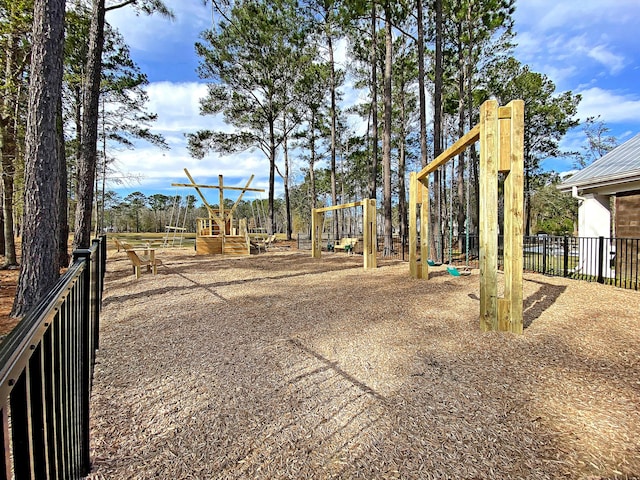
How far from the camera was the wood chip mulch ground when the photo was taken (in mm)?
1754

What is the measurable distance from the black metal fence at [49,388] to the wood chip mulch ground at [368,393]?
48 cm

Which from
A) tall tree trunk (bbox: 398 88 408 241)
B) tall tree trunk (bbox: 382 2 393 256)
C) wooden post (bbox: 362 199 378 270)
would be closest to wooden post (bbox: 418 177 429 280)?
wooden post (bbox: 362 199 378 270)

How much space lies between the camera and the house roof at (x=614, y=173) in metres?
7.38

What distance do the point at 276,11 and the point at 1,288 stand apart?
51.4 ft

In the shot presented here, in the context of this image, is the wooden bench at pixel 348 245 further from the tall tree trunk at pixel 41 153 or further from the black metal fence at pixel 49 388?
the black metal fence at pixel 49 388

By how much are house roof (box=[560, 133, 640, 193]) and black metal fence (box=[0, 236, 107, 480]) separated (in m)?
9.93

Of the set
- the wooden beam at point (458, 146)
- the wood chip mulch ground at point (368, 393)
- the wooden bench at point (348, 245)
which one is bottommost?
the wood chip mulch ground at point (368, 393)

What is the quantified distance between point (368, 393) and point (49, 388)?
197 cm

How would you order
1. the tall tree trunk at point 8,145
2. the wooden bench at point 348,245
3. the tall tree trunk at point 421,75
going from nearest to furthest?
the tall tree trunk at point 8,145
the tall tree trunk at point 421,75
the wooden bench at point 348,245

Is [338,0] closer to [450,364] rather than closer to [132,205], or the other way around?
[450,364]

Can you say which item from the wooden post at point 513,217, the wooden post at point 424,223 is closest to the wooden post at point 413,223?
the wooden post at point 424,223

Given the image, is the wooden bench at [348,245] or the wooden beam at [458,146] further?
the wooden bench at [348,245]

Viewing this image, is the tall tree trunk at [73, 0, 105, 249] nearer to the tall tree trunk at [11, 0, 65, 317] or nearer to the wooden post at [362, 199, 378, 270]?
the tall tree trunk at [11, 0, 65, 317]

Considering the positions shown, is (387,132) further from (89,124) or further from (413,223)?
(89,124)
